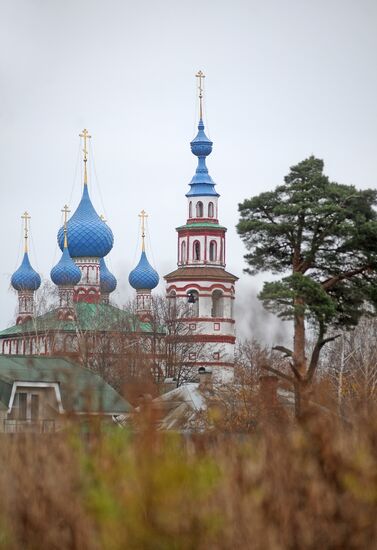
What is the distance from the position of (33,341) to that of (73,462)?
186 feet

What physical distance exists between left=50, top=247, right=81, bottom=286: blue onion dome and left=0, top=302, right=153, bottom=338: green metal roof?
49.6 inches

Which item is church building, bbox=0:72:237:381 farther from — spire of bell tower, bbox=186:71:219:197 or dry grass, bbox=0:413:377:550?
dry grass, bbox=0:413:377:550

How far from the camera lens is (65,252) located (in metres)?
69.8

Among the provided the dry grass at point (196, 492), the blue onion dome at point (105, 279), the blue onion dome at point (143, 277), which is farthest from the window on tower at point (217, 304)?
the dry grass at point (196, 492)

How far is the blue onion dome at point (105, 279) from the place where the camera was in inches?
2857

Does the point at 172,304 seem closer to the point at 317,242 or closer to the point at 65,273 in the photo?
the point at 65,273

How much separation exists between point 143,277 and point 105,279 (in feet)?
5.80

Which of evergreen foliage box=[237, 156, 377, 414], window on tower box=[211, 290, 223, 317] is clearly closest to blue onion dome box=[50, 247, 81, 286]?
window on tower box=[211, 290, 223, 317]

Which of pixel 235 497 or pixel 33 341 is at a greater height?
pixel 33 341

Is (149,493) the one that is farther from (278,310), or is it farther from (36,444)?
(278,310)

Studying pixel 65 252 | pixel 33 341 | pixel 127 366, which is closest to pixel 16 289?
pixel 65 252

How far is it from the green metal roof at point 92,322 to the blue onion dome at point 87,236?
405 centimetres

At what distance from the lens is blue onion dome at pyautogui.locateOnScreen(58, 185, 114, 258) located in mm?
70562

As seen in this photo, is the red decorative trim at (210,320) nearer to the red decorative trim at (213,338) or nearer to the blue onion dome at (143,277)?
the red decorative trim at (213,338)
